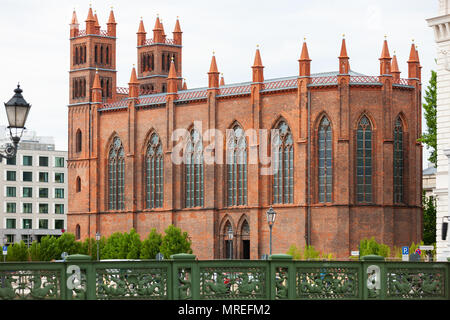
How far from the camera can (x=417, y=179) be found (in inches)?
3666

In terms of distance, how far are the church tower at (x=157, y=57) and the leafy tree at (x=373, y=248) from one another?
37.5 meters

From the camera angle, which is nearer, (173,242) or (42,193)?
(173,242)

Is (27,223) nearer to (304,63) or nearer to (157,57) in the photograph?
(157,57)

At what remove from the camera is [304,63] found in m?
91.6

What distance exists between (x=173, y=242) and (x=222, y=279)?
71483mm

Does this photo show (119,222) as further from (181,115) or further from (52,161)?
(52,161)

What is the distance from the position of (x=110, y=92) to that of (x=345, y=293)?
8886 centimetres

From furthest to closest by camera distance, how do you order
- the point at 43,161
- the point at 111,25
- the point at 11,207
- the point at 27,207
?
the point at 43,161
the point at 27,207
the point at 11,207
the point at 111,25

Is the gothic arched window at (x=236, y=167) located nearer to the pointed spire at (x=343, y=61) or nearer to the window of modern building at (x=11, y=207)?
the pointed spire at (x=343, y=61)

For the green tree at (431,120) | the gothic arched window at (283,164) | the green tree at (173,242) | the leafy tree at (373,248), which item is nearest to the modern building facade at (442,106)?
the green tree at (431,120)

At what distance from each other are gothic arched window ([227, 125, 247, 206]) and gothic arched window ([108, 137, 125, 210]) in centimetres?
1403

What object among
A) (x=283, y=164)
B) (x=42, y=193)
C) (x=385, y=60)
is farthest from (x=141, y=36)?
(x=385, y=60)

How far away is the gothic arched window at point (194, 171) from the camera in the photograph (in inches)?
3954
